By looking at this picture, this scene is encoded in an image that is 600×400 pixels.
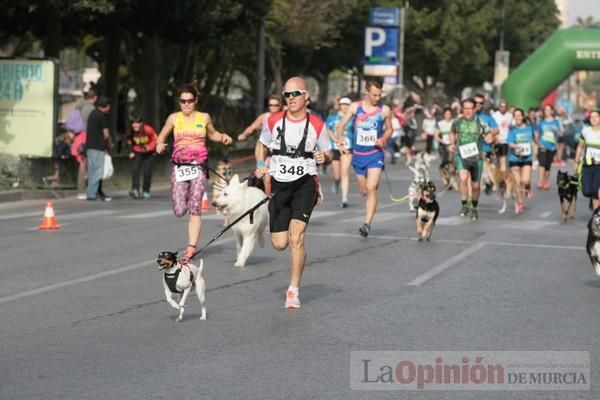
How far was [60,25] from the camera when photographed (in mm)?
32531

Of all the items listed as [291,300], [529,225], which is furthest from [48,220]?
[291,300]

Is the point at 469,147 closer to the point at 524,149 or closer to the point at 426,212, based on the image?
the point at 426,212

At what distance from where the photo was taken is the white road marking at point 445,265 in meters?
13.1

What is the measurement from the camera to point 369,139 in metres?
17.3

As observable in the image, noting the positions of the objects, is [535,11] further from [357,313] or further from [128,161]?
[357,313]

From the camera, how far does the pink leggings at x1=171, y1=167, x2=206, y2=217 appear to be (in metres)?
13.7

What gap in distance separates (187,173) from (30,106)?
13791 mm

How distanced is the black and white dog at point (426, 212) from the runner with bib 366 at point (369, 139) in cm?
57

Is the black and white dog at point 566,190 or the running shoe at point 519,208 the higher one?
the black and white dog at point 566,190

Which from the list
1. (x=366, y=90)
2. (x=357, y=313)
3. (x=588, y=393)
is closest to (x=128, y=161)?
(x=366, y=90)

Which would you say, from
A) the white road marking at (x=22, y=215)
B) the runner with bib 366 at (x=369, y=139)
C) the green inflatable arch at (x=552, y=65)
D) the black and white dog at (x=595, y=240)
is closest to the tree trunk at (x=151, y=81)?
the white road marking at (x=22, y=215)

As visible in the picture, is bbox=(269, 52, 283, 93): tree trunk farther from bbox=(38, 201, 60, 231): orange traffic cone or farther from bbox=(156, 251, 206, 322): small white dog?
bbox=(156, 251, 206, 322): small white dog

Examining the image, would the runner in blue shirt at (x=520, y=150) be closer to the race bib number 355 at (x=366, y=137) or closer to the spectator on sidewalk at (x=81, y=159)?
the spectator on sidewalk at (x=81, y=159)

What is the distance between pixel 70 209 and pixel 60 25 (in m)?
11.4
